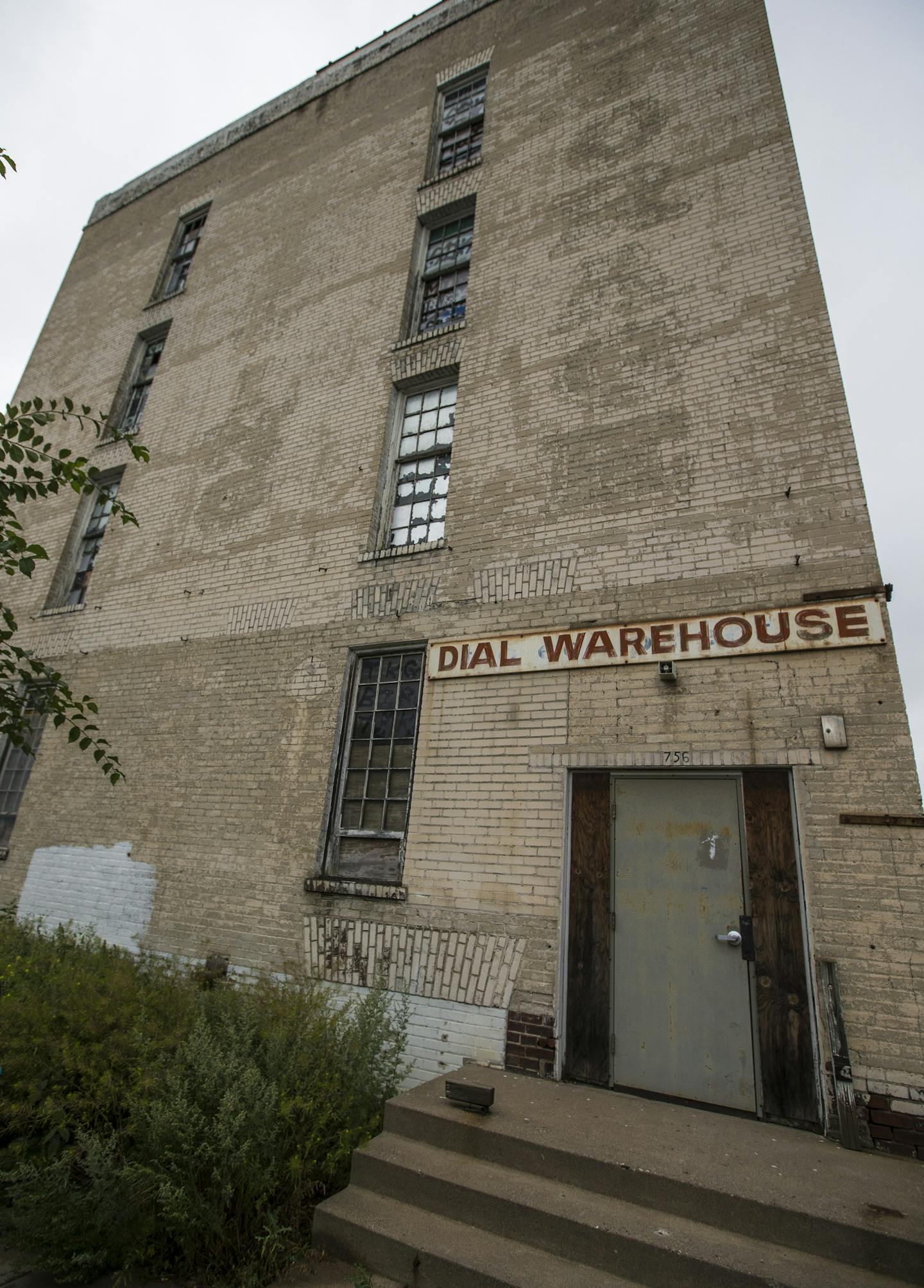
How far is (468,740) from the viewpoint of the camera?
581 cm

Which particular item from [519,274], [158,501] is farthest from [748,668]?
[158,501]

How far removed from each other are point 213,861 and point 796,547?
6.05m

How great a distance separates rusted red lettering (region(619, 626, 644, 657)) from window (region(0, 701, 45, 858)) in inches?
306

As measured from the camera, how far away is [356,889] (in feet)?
19.0

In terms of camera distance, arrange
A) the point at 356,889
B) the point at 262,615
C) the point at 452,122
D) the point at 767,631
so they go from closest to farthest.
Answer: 1. the point at 767,631
2. the point at 356,889
3. the point at 262,615
4. the point at 452,122

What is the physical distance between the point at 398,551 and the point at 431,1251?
539cm

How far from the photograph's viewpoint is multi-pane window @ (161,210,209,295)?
495 inches

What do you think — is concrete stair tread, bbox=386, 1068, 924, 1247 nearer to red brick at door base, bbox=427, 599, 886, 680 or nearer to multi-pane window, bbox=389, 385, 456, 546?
red brick at door base, bbox=427, 599, 886, 680

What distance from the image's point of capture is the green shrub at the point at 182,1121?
10.3 feet

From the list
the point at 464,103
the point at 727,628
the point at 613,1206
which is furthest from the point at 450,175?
the point at 613,1206

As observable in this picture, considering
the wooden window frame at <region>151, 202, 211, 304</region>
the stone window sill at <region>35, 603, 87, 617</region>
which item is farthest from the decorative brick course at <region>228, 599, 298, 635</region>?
the wooden window frame at <region>151, 202, 211, 304</region>

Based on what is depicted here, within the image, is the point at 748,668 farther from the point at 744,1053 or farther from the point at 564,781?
the point at 744,1053

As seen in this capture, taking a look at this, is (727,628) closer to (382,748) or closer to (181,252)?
(382,748)

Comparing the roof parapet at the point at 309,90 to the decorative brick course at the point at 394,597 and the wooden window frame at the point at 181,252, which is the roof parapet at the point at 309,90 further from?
the decorative brick course at the point at 394,597
